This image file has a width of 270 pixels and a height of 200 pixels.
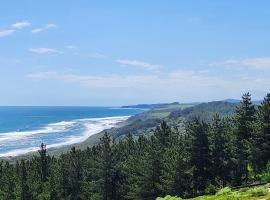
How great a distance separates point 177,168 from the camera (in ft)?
226

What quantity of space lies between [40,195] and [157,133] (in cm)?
2518

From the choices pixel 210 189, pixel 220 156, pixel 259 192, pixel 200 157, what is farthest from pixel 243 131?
pixel 259 192

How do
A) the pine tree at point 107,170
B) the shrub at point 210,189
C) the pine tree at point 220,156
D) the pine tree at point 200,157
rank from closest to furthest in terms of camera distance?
the shrub at point 210,189 < the pine tree at point 220,156 < the pine tree at point 200,157 < the pine tree at point 107,170

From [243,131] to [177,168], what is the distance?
11.8 m

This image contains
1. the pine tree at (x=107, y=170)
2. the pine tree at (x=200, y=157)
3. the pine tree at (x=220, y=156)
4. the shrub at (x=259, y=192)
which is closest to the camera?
the shrub at (x=259, y=192)

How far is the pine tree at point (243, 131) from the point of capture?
6981 centimetres

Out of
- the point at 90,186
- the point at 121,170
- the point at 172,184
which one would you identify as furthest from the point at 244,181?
the point at 90,186

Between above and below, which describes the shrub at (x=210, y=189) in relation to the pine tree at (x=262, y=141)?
below

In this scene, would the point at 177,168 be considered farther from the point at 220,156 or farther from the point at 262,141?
the point at 262,141

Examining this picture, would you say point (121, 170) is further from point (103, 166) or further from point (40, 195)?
point (40, 195)

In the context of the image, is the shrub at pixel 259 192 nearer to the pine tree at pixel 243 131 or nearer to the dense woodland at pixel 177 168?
the dense woodland at pixel 177 168

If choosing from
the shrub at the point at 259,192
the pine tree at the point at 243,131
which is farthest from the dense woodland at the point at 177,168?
the shrub at the point at 259,192

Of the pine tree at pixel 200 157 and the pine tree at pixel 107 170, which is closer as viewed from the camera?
the pine tree at pixel 200 157

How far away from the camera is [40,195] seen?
84.2 meters
